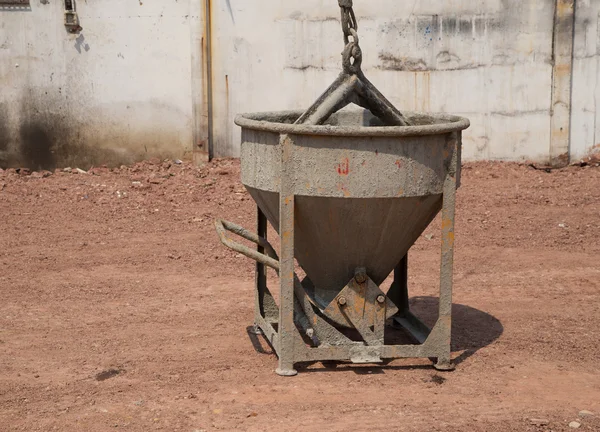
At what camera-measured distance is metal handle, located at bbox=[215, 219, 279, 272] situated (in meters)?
5.50

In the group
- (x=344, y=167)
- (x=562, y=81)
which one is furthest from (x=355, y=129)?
(x=562, y=81)

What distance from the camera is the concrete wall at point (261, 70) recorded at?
37.1 feet

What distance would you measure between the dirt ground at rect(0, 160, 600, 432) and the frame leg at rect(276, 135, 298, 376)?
12 centimetres

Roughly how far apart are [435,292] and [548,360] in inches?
66.2

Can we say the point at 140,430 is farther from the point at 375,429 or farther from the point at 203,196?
the point at 203,196

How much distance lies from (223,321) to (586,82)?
7.04 m

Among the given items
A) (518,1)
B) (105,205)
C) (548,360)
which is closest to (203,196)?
(105,205)

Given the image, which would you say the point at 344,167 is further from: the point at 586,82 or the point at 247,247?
the point at 586,82

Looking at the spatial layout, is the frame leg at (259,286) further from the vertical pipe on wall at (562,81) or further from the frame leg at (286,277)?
the vertical pipe on wall at (562,81)

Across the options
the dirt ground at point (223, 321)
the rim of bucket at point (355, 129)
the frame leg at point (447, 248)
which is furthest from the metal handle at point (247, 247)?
the frame leg at point (447, 248)

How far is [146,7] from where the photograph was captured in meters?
11.3

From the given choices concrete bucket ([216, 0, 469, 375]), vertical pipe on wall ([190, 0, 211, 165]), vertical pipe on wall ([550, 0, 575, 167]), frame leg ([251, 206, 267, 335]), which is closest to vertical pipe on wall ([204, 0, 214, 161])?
vertical pipe on wall ([190, 0, 211, 165])

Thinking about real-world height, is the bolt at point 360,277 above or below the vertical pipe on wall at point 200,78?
below

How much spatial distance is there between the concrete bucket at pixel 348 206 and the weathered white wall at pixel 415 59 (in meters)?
5.90
